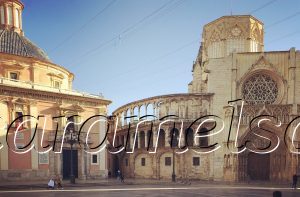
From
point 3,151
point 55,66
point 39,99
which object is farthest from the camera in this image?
point 55,66

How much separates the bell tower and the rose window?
87.6 feet

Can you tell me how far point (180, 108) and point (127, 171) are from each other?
1193 centimetres

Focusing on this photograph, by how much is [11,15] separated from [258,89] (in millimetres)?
29172

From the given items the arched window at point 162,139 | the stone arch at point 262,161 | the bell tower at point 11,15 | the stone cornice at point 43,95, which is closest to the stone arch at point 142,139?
the arched window at point 162,139

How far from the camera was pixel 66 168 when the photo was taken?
2934cm

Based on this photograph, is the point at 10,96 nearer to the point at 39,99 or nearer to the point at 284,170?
the point at 39,99

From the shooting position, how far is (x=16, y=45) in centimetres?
3080

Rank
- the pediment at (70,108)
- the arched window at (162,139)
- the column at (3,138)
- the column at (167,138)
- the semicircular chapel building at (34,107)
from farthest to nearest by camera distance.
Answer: the arched window at (162,139), the column at (167,138), the pediment at (70,108), the semicircular chapel building at (34,107), the column at (3,138)

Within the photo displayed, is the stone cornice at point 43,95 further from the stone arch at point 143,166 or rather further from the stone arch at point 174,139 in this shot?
the stone arch at point 143,166

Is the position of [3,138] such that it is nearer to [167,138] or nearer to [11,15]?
[11,15]

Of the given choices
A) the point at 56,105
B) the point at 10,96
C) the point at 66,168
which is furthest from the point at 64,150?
the point at 10,96

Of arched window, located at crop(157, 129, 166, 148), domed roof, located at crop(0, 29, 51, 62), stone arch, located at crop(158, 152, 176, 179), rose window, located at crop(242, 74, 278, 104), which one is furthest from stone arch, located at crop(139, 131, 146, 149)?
domed roof, located at crop(0, 29, 51, 62)

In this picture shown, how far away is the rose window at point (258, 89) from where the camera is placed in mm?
33469

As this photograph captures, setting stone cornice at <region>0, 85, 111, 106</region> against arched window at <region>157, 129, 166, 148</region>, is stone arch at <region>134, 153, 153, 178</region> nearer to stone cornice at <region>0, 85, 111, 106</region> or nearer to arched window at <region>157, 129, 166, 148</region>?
arched window at <region>157, 129, 166, 148</region>
